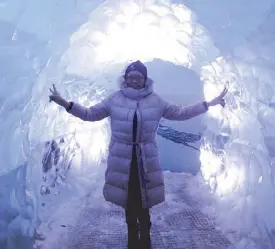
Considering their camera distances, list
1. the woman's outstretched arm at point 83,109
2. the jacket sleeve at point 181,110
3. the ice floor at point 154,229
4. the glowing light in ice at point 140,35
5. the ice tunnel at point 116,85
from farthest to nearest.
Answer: the glowing light in ice at point 140,35 → the ice floor at point 154,229 → the ice tunnel at point 116,85 → the jacket sleeve at point 181,110 → the woman's outstretched arm at point 83,109

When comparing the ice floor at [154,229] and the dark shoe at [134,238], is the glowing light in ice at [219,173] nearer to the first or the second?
the ice floor at [154,229]

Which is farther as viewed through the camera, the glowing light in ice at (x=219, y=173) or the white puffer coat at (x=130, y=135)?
the glowing light in ice at (x=219, y=173)

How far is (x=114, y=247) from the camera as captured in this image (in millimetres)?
4277

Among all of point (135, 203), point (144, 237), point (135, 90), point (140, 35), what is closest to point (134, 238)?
point (144, 237)

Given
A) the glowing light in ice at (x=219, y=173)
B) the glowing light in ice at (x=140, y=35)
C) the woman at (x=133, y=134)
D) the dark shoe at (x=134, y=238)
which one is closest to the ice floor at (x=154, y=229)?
the glowing light in ice at (x=219, y=173)

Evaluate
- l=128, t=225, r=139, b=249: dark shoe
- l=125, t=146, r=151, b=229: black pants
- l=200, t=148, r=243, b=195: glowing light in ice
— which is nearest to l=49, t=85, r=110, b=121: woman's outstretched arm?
l=125, t=146, r=151, b=229: black pants

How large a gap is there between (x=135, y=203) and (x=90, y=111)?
0.93 metres

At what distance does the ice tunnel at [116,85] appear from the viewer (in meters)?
4.23

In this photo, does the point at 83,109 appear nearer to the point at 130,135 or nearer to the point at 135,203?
the point at 130,135

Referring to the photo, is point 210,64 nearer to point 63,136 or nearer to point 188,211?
point 188,211

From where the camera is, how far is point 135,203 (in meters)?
3.32

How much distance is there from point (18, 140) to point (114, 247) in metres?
1.74

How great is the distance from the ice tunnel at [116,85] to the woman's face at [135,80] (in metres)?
1.80

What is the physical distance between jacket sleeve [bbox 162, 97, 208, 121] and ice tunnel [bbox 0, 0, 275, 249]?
1262 millimetres
